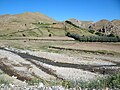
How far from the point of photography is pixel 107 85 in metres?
14.0

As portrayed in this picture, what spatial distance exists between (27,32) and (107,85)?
108 meters

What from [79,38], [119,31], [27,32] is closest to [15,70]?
[79,38]

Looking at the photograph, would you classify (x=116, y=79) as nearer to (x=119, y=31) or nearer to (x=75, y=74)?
(x=75, y=74)

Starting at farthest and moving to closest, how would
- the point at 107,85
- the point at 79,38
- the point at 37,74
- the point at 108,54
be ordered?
the point at 79,38 → the point at 108,54 → the point at 37,74 → the point at 107,85

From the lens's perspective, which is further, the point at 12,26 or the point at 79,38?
the point at 12,26

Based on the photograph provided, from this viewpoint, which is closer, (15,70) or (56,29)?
(15,70)

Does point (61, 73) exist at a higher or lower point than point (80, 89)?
lower

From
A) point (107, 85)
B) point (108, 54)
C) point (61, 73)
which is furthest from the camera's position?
point (108, 54)

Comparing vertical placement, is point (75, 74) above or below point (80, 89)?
below

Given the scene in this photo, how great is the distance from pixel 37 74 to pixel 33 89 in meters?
18.0

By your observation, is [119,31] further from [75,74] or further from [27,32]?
[75,74]

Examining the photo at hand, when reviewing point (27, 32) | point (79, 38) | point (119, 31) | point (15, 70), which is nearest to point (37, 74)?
point (15, 70)

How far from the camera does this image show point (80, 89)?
13.0 m

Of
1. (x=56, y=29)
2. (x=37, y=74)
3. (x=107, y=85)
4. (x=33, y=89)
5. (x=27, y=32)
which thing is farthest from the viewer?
(x=56, y=29)
